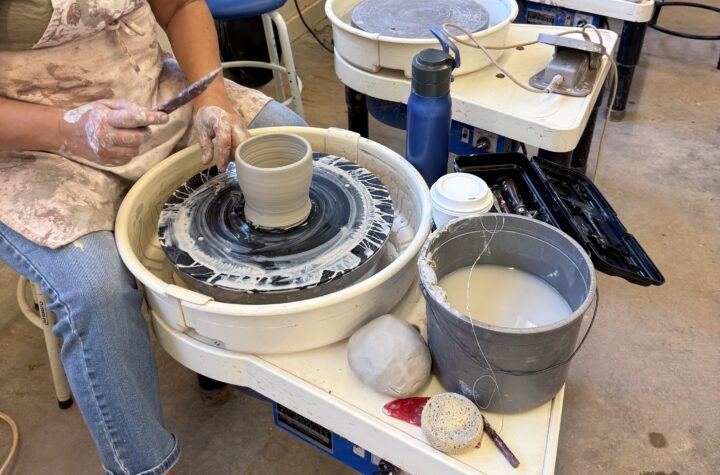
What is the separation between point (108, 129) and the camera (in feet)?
3.18

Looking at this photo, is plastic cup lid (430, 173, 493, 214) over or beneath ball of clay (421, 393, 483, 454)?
over

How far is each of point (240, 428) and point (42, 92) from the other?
878 millimetres

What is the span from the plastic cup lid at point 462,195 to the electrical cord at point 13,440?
1.16 m

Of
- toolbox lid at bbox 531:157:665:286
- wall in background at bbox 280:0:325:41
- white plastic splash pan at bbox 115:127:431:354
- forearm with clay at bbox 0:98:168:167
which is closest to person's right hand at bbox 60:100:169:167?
forearm with clay at bbox 0:98:168:167

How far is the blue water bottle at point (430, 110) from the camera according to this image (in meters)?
1.10

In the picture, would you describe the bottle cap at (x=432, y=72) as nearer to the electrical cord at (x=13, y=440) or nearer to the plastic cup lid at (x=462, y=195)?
the plastic cup lid at (x=462, y=195)

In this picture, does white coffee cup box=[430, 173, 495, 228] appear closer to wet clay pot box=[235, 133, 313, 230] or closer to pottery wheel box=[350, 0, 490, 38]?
wet clay pot box=[235, 133, 313, 230]

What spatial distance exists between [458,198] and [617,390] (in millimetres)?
834

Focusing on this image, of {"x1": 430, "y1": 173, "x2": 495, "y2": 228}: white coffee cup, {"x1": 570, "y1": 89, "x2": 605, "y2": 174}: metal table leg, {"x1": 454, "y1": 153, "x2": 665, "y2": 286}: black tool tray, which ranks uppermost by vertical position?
{"x1": 430, "y1": 173, "x2": 495, "y2": 228}: white coffee cup

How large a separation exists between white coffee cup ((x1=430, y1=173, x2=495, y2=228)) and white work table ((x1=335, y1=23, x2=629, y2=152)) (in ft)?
1.01

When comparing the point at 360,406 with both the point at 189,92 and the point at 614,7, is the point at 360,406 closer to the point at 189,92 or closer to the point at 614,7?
the point at 189,92

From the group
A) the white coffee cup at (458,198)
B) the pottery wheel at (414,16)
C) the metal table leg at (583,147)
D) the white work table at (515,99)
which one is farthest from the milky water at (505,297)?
the metal table leg at (583,147)

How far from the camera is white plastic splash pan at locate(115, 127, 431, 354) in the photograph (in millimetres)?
884

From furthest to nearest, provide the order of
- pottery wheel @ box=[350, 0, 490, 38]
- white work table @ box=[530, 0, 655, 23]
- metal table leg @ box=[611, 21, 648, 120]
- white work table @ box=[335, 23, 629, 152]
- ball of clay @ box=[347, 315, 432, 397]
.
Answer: metal table leg @ box=[611, 21, 648, 120]
white work table @ box=[530, 0, 655, 23]
pottery wheel @ box=[350, 0, 490, 38]
white work table @ box=[335, 23, 629, 152]
ball of clay @ box=[347, 315, 432, 397]
